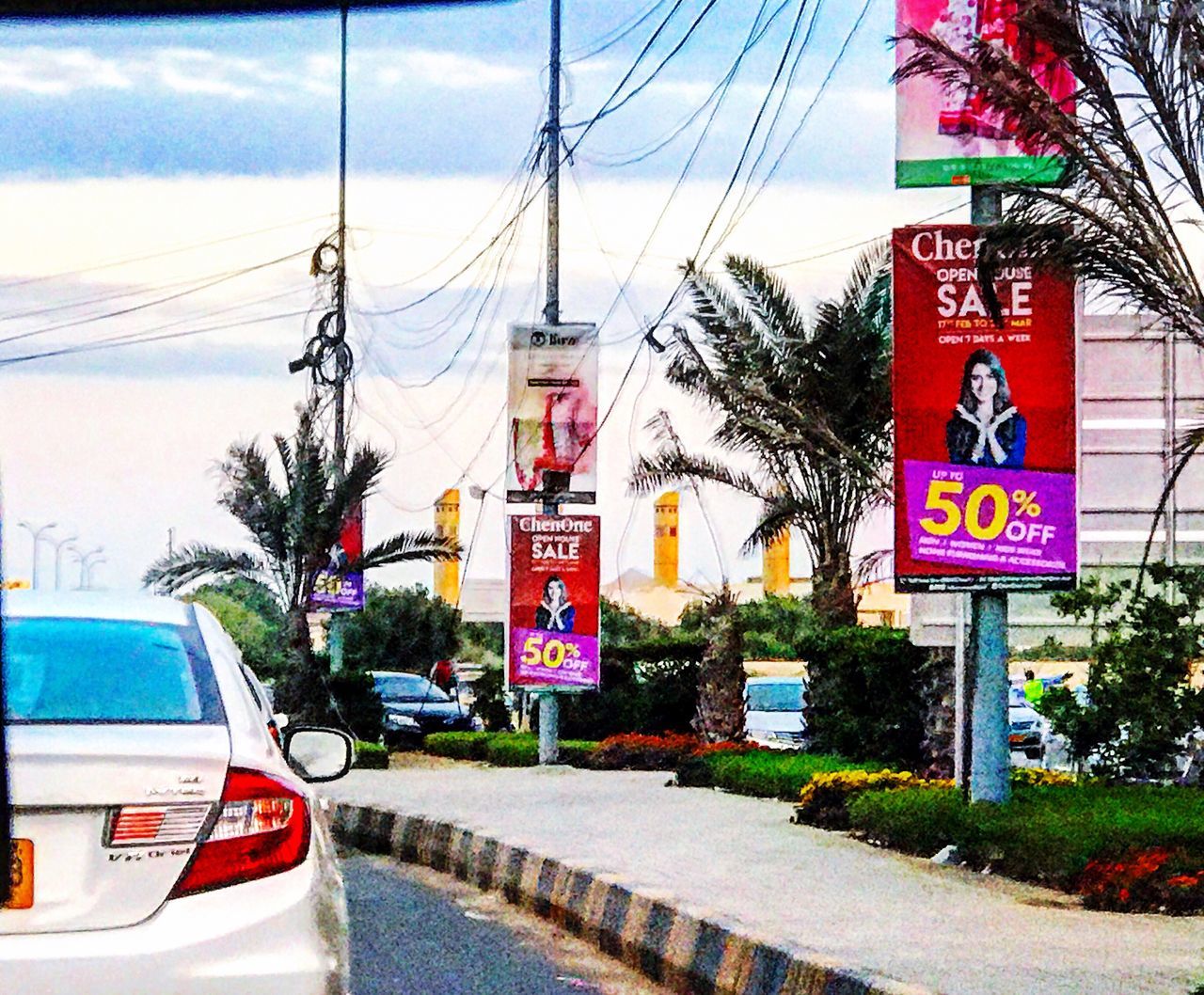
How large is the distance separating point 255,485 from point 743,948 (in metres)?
23.4

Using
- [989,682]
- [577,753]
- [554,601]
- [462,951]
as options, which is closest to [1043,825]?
[989,682]

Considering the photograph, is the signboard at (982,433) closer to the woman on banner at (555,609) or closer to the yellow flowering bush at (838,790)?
the yellow flowering bush at (838,790)

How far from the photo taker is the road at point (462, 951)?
917 centimetres

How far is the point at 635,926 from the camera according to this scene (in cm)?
1065

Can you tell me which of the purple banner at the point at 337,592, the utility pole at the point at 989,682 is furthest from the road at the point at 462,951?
the purple banner at the point at 337,592

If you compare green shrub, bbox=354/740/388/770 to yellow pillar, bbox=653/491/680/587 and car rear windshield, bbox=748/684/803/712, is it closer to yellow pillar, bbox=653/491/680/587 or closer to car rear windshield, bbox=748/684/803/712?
car rear windshield, bbox=748/684/803/712

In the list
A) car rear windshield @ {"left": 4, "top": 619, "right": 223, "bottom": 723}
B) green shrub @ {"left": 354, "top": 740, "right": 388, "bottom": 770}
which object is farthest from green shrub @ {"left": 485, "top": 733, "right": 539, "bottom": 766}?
car rear windshield @ {"left": 4, "top": 619, "right": 223, "bottom": 723}

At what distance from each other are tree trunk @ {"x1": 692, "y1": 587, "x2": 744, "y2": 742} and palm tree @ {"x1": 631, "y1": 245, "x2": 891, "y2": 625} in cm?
141

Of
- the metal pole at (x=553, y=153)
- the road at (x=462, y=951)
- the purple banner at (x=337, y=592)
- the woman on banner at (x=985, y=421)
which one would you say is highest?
the metal pole at (x=553, y=153)

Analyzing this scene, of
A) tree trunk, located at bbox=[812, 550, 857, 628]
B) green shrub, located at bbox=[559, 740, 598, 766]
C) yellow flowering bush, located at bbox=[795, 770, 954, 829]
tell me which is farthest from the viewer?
green shrub, located at bbox=[559, 740, 598, 766]

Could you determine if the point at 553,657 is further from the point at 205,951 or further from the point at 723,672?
the point at 205,951

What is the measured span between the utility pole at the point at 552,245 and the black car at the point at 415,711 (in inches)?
322

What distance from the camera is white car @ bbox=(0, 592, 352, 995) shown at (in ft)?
15.9

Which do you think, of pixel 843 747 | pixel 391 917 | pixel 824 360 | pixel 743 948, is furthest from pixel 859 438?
pixel 743 948
